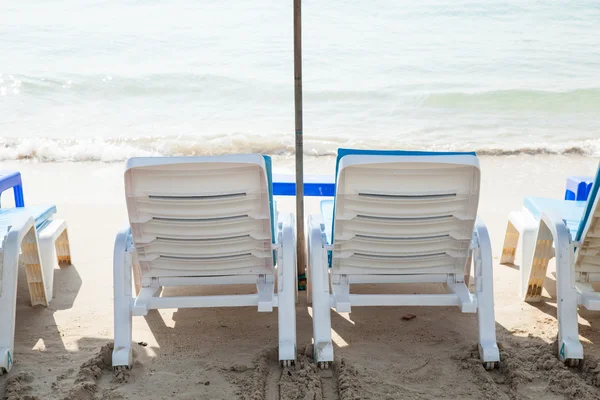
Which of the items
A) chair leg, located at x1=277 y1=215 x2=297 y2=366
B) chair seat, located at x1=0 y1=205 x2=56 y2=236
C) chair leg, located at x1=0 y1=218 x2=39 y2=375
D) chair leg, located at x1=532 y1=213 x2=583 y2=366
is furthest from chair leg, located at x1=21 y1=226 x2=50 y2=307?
chair leg, located at x1=532 y1=213 x2=583 y2=366

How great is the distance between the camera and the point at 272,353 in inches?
137

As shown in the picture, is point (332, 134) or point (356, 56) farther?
point (356, 56)

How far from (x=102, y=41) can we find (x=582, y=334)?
14516 mm

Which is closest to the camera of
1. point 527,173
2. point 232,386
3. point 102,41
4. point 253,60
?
point 232,386

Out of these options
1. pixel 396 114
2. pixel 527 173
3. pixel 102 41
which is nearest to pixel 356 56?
pixel 396 114

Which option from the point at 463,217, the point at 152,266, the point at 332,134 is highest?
the point at 463,217

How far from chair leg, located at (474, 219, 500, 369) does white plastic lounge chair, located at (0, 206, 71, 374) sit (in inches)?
92.8

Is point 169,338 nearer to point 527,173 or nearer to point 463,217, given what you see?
point 463,217

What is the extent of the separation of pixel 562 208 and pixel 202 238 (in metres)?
2.23

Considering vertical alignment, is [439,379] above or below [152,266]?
below

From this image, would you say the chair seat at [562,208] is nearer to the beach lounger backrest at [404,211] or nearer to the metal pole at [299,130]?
the beach lounger backrest at [404,211]

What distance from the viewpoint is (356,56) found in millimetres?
14977

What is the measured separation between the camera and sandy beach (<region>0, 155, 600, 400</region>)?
3127 millimetres

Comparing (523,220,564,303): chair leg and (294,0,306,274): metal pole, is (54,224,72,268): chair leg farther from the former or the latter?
(523,220,564,303): chair leg
